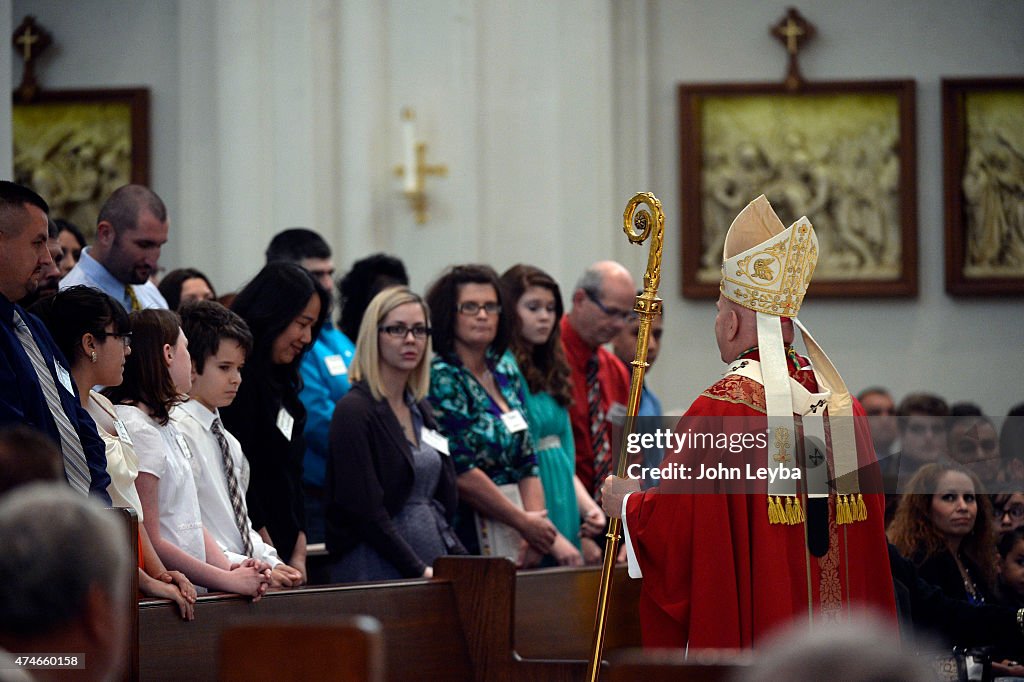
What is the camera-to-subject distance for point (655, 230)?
4883 millimetres

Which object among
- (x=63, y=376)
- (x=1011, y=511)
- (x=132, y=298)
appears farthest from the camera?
(x=132, y=298)

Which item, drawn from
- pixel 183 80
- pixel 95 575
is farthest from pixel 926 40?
pixel 95 575

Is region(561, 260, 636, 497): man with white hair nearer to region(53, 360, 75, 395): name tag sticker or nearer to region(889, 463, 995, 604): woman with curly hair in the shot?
region(889, 463, 995, 604): woman with curly hair

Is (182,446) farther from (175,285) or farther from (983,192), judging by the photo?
(983,192)

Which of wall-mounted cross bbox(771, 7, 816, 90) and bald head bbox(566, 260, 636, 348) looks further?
wall-mounted cross bbox(771, 7, 816, 90)

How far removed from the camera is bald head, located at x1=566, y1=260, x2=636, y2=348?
23.3 feet

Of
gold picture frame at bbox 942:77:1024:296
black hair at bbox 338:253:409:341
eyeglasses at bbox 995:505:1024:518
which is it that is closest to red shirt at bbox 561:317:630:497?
black hair at bbox 338:253:409:341

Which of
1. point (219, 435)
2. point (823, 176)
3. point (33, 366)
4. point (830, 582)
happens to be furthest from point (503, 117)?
point (33, 366)

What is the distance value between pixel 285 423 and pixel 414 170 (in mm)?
4532

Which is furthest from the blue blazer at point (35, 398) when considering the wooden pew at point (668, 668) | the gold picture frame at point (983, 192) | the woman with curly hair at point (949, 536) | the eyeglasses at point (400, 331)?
the gold picture frame at point (983, 192)

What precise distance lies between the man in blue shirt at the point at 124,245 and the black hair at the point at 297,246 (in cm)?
95

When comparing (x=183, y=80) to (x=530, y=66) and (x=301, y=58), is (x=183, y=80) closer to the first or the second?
(x=301, y=58)

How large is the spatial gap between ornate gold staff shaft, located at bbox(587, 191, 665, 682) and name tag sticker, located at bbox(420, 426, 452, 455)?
121cm

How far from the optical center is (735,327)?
482cm
